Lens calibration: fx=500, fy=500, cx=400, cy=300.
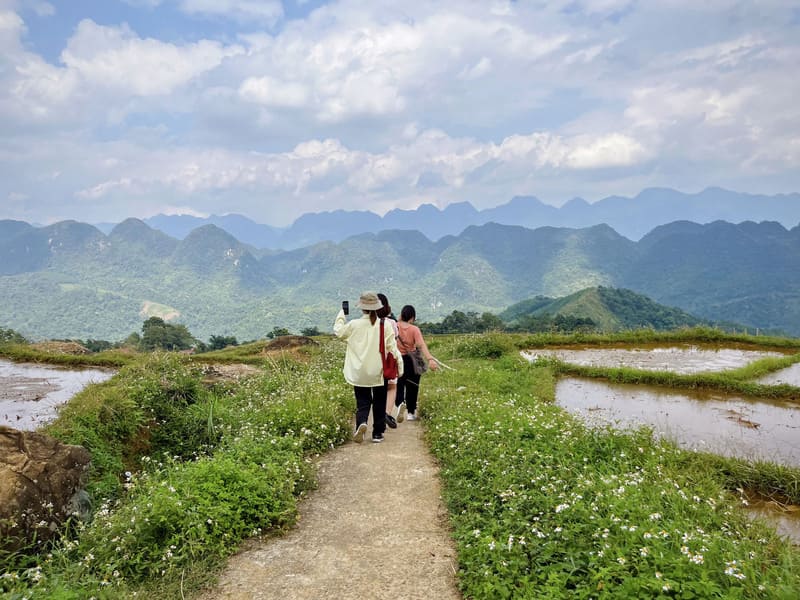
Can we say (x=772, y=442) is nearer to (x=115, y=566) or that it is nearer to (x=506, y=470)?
(x=506, y=470)

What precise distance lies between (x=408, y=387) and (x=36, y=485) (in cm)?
662

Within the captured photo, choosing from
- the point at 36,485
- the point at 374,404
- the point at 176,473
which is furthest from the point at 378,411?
the point at 36,485

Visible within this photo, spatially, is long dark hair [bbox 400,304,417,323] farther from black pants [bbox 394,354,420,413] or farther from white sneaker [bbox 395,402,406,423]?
white sneaker [bbox 395,402,406,423]

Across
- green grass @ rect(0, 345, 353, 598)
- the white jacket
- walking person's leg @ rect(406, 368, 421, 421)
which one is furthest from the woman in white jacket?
walking person's leg @ rect(406, 368, 421, 421)

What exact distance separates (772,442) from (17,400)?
18.8 m

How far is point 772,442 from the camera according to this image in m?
10.0

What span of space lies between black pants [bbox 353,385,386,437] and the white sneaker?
136cm

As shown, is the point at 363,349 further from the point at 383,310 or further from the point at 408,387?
the point at 408,387

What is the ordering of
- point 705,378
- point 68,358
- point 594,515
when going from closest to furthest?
point 594,515 → point 705,378 → point 68,358

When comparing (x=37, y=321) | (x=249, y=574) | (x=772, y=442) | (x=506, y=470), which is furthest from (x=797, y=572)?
(x=37, y=321)

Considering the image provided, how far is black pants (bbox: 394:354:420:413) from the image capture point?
10.1 meters

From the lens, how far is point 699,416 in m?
12.0

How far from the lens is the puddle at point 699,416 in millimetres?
9523

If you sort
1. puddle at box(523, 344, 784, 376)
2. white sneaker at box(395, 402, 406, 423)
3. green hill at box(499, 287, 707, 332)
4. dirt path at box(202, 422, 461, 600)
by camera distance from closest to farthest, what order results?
dirt path at box(202, 422, 461, 600) < white sneaker at box(395, 402, 406, 423) < puddle at box(523, 344, 784, 376) < green hill at box(499, 287, 707, 332)
